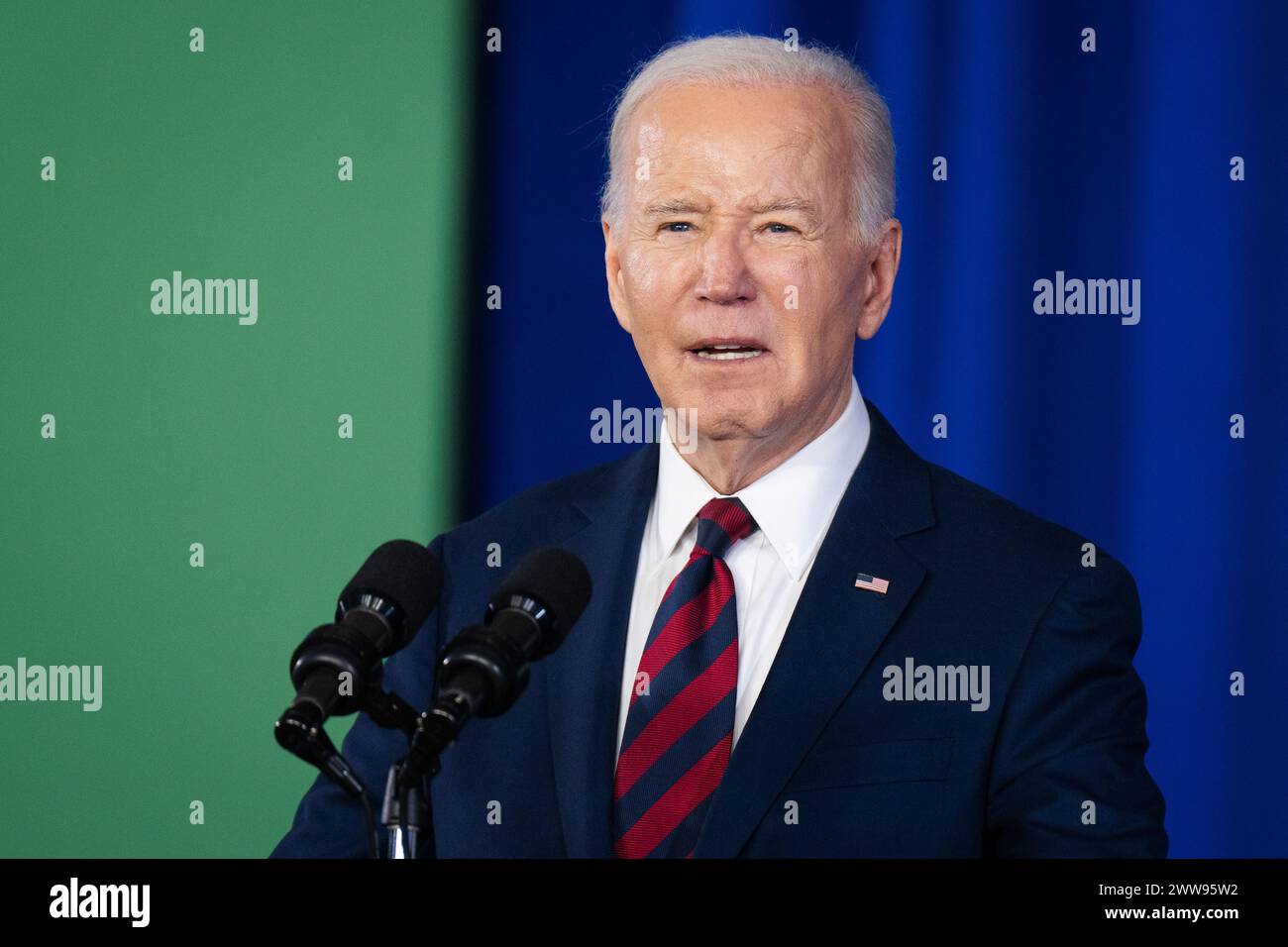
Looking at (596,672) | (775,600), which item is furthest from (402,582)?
(775,600)

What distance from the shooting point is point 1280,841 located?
249 cm

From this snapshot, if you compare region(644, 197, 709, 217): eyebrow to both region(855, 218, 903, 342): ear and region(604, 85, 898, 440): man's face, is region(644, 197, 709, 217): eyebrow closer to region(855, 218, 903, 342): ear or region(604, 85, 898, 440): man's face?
region(604, 85, 898, 440): man's face

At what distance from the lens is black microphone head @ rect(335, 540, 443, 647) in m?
1.46

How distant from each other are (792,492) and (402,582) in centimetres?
81

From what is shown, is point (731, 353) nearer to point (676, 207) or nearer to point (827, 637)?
point (676, 207)

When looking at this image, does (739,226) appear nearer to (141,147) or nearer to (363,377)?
(363,377)

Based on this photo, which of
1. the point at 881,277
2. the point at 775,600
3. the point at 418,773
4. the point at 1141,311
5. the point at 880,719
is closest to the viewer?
the point at 418,773

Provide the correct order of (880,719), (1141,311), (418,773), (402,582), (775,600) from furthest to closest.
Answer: (1141,311) → (775,600) → (880,719) → (402,582) → (418,773)

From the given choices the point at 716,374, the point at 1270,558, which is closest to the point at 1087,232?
the point at 1270,558

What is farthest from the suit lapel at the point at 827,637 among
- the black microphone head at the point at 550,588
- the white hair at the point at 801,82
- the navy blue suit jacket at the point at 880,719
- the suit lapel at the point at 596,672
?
the black microphone head at the point at 550,588

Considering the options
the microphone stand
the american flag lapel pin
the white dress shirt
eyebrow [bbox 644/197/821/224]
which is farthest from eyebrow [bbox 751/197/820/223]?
the microphone stand

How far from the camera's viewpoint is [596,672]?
6.75ft
